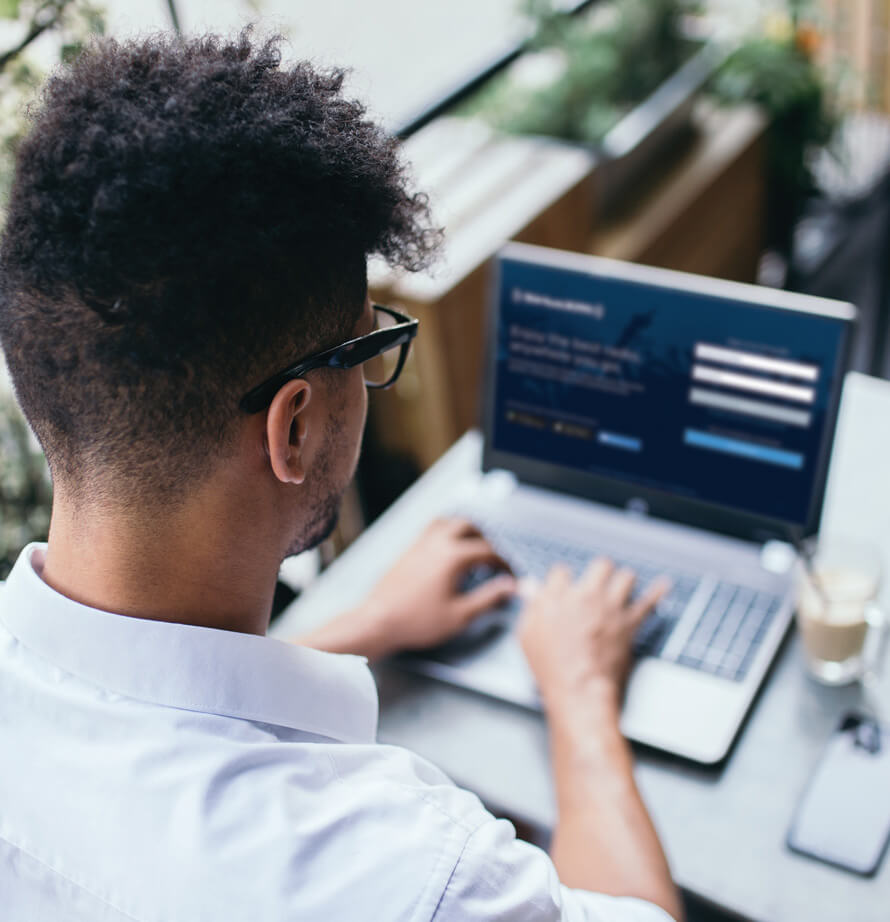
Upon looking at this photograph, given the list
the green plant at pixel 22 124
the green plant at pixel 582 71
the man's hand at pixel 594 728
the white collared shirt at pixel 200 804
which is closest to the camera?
the white collared shirt at pixel 200 804

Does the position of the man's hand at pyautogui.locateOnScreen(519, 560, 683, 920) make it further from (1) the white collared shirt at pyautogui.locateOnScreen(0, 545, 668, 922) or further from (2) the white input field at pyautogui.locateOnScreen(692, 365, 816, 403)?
(2) the white input field at pyautogui.locateOnScreen(692, 365, 816, 403)

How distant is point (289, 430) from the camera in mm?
723

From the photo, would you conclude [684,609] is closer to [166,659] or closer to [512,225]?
[166,659]

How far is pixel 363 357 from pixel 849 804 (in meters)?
0.62

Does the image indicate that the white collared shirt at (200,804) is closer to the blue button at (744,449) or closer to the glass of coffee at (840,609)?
the glass of coffee at (840,609)

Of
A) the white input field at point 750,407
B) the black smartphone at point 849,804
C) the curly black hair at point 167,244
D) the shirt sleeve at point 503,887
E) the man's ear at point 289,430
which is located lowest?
the black smartphone at point 849,804

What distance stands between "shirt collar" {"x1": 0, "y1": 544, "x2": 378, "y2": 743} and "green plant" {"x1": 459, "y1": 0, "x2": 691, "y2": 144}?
2.17m

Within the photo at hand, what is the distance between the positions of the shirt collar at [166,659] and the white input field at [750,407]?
601 mm

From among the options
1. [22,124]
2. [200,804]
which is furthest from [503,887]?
[22,124]

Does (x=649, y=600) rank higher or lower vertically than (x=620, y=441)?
lower

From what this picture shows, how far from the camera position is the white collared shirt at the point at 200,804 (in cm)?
62

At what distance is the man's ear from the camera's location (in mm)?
698

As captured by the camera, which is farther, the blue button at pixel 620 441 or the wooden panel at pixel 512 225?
the wooden panel at pixel 512 225

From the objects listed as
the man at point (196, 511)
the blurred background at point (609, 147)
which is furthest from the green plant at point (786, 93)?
the man at point (196, 511)
